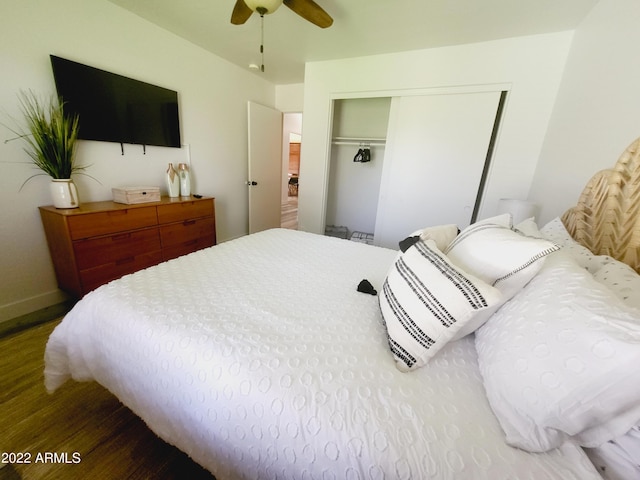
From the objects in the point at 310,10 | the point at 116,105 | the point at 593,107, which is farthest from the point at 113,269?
the point at 593,107

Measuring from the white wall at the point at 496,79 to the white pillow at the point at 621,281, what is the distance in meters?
1.96

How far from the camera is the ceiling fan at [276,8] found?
1.45 m

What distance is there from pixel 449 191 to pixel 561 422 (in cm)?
253

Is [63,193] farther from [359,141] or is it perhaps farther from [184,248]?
[359,141]

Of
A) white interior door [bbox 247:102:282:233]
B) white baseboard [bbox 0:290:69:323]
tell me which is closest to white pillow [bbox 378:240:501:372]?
white baseboard [bbox 0:290:69:323]

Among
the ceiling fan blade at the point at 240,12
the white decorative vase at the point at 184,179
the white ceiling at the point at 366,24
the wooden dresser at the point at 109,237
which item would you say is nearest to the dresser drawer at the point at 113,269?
the wooden dresser at the point at 109,237

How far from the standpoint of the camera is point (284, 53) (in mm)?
2760

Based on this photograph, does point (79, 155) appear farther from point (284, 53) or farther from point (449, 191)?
point (449, 191)

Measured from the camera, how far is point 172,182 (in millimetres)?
2641

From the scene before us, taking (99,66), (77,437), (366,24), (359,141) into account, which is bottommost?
(77,437)

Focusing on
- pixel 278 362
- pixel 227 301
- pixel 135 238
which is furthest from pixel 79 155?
pixel 278 362

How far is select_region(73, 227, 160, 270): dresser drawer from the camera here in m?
1.81

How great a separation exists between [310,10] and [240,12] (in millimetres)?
506

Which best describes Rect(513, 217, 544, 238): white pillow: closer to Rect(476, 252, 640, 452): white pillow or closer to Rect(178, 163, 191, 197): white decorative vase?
Rect(476, 252, 640, 452): white pillow
